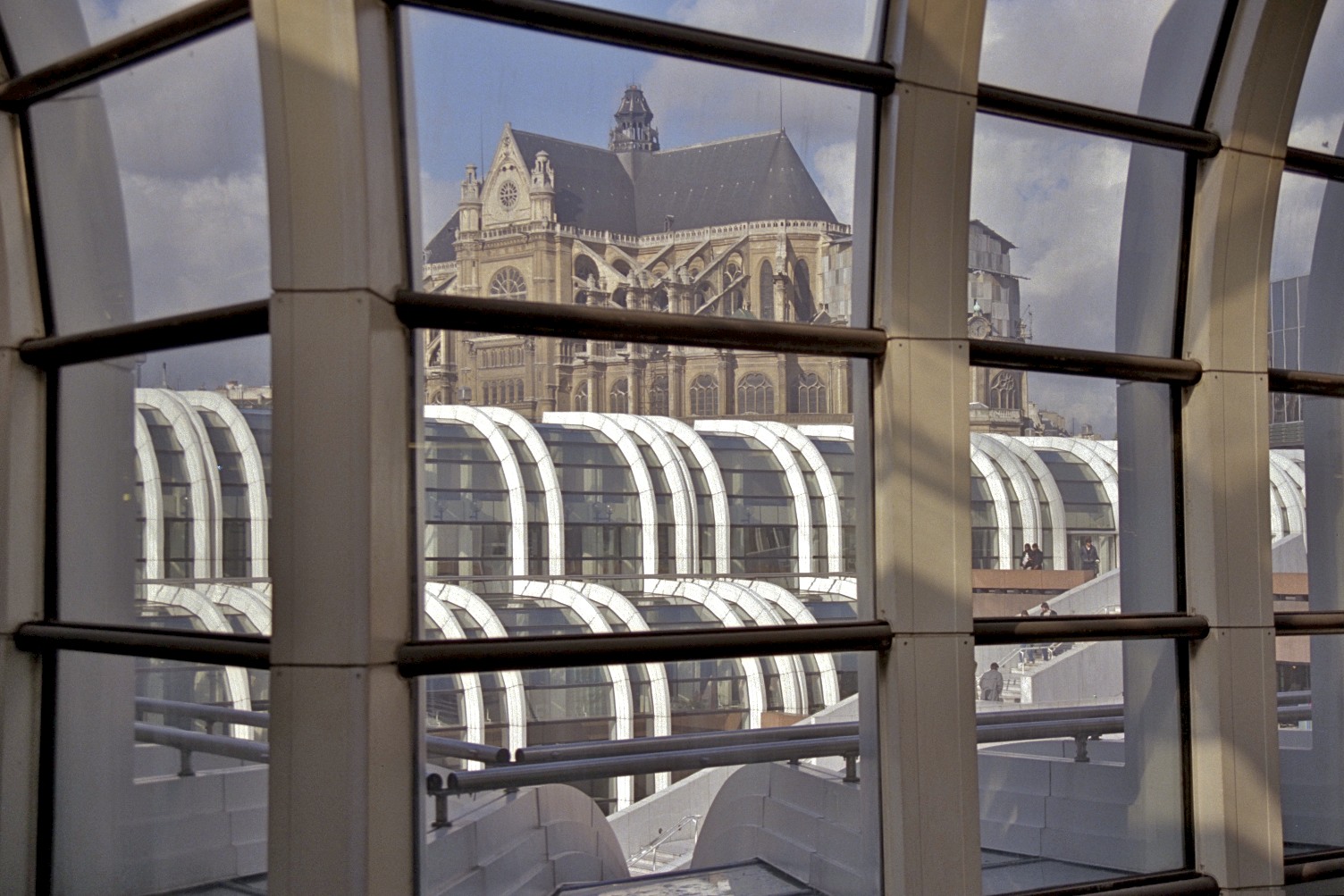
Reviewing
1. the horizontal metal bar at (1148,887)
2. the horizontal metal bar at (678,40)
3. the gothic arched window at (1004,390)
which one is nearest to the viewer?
the horizontal metal bar at (678,40)

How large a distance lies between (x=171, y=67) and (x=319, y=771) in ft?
7.38

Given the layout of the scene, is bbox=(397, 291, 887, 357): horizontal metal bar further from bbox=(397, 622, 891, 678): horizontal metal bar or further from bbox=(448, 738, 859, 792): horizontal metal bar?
bbox=(448, 738, 859, 792): horizontal metal bar

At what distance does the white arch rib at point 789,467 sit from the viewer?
3.99 meters

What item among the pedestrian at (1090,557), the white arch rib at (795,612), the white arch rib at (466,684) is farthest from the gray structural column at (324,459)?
the pedestrian at (1090,557)

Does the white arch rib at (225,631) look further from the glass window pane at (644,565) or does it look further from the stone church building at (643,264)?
the stone church building at (643,264)

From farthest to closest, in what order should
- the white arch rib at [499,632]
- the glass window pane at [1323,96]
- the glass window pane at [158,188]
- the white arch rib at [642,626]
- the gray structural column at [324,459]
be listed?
the glass window pane at [1323,96], the white arch rib at [642,626], the glass window pane at [158,188], the white arch rib at [499,632], the gray structural column at [324,459]

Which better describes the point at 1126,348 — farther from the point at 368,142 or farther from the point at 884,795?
the point at 368,142

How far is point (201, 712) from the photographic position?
3711 mm

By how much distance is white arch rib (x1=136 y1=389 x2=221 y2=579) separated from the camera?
3.67 meters

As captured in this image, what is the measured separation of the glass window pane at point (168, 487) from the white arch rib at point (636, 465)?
93 centimetres

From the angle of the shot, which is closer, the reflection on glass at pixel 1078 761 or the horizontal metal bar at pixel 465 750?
the horizontal metal bar at pixel 465 750

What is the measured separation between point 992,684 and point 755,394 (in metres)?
1.46

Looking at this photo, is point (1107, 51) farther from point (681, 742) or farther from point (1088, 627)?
point (681, 742)

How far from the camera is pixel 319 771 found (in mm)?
3148
